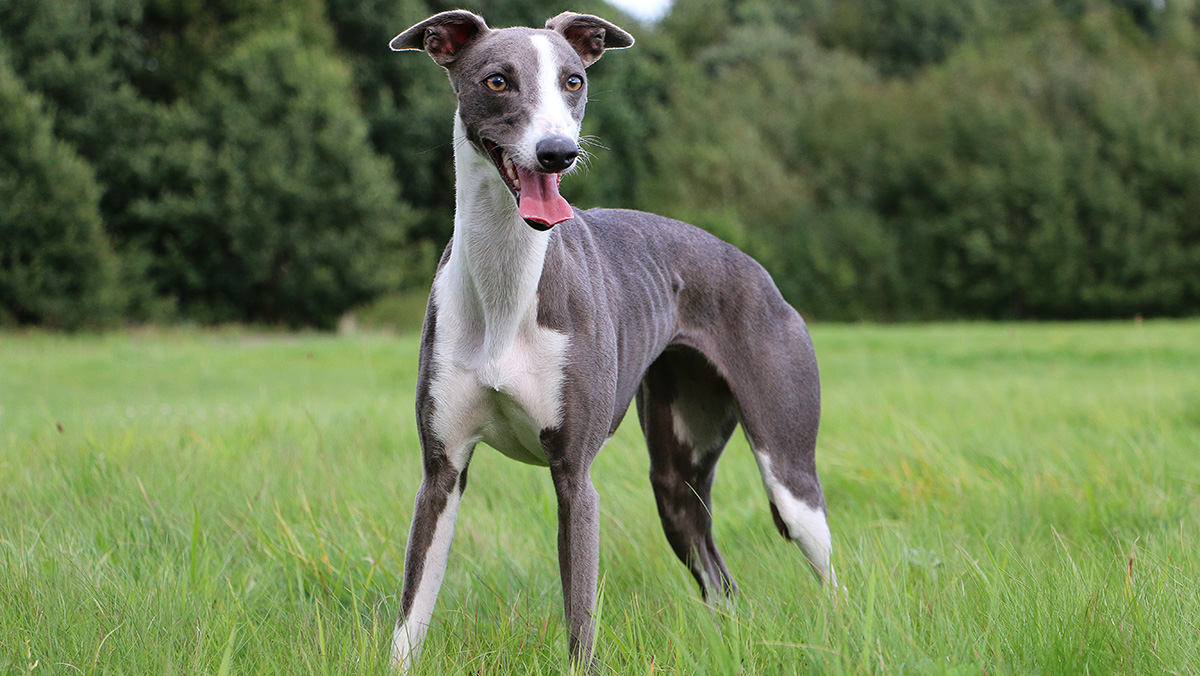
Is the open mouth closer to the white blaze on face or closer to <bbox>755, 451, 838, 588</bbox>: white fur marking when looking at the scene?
the white blaze on face

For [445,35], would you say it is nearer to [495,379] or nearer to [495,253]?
[495,253]

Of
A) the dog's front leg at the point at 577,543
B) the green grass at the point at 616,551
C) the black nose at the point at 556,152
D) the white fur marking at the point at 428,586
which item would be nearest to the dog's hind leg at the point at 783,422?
the green grass at the point at 616,551


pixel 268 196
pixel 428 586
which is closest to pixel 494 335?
pixel 428 586

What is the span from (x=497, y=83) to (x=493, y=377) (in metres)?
0.81

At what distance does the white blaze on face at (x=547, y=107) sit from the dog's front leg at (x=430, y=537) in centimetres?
97

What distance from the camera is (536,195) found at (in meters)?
2.49

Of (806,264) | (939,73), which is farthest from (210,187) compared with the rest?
(939,73)

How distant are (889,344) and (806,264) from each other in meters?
16.6

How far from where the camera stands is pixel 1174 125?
3058cm

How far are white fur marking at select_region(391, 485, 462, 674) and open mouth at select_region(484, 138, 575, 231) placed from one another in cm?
94

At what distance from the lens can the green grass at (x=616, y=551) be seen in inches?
97.7

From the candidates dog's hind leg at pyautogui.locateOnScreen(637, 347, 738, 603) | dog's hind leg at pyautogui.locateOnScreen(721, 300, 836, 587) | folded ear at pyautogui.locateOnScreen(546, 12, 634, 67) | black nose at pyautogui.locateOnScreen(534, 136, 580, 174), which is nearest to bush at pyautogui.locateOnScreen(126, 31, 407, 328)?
dog's hind leg at pyautogui.locateOnScreen(637, 347, 738, 603)

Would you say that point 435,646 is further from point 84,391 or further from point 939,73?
point 939,73

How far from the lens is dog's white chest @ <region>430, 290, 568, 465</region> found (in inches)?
108
